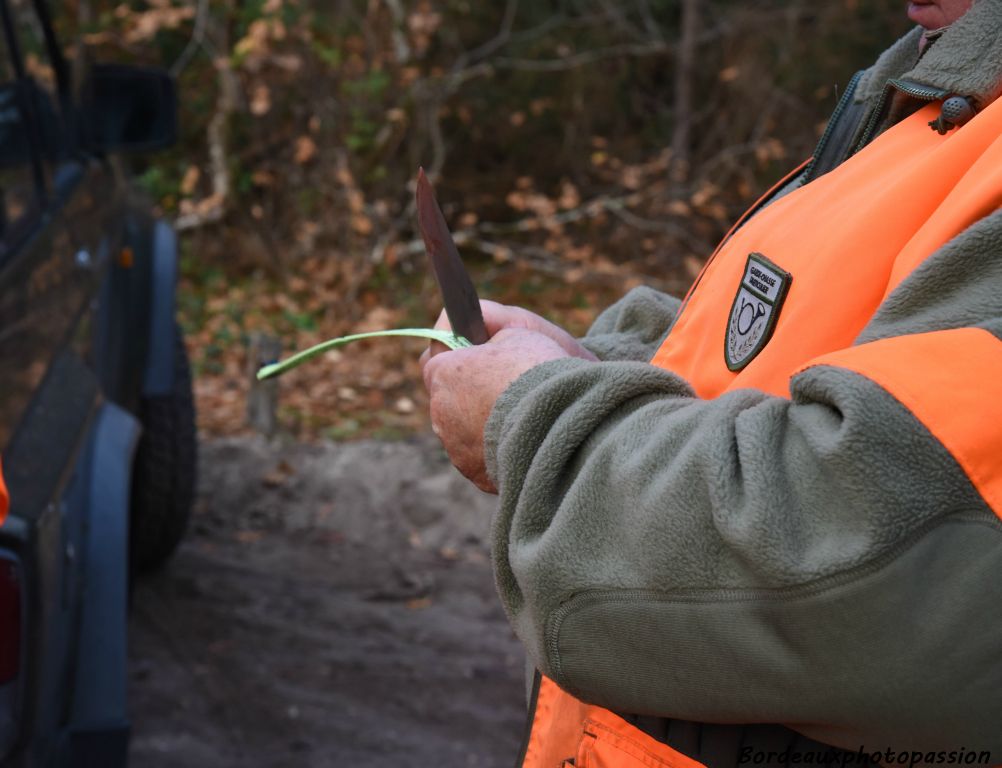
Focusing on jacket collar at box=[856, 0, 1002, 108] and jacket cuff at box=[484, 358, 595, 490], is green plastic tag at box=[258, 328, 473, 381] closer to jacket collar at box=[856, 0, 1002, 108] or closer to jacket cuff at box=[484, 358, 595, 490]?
jacket cuff at box=[484, 358, 595, 490]

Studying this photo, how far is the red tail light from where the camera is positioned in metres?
1.75

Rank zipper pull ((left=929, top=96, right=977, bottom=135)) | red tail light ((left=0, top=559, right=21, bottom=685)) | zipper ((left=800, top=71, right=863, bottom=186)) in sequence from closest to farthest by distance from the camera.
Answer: zipper pull ((left=929, top=96, right=977, bottom=135)), zipper ((left=800, top=71, right=863, bottom=186)), red tail light ((left=0, top=559, right=21, bottom=685))

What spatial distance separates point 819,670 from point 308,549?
430 cm

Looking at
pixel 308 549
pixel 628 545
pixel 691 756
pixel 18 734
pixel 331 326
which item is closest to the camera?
pixel 628 545

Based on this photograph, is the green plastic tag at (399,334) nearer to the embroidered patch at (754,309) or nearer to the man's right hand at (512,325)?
the man's right hand at (512,325)

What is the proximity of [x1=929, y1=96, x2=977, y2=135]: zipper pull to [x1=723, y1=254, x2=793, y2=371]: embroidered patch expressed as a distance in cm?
23

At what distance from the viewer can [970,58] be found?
4.17 ft

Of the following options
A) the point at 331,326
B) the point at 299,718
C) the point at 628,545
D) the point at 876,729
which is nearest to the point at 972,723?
the point at 876,729

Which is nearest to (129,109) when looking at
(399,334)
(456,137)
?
(399,334)

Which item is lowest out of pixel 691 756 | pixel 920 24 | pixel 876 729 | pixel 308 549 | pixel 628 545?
pixel 308 549

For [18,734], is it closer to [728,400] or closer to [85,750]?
[85,750]

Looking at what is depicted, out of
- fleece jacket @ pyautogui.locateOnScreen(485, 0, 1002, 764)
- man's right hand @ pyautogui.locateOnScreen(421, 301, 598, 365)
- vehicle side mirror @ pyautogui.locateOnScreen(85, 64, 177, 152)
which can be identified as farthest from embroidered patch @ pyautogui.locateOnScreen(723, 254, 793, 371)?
vehicle side mirror @ pyautogui.locateOnScreen(85, 64, 177, 152)

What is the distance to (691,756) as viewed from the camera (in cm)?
124

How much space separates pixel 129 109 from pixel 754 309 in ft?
9.99
